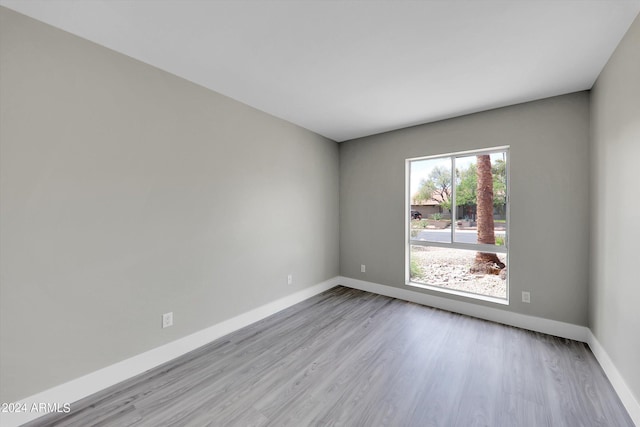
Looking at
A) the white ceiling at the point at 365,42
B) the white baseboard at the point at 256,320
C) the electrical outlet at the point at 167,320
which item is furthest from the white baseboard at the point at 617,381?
the electrical outlet at the point at 167,320

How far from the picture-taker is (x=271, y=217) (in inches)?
124

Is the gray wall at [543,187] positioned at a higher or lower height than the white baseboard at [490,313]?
higher

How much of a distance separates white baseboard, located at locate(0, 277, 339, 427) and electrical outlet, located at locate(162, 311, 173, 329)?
0.55ft

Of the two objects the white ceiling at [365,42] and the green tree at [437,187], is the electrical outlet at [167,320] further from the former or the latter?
the green tree at [437,187]

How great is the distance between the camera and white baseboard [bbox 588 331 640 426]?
154 centimetres

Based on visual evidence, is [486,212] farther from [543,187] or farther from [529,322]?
[529,322]

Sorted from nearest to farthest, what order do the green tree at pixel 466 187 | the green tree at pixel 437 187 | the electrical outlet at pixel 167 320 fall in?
the electrical outlet at pixel 167 320, the green tree at pixel 466 187, the green tree at pixel 437 187

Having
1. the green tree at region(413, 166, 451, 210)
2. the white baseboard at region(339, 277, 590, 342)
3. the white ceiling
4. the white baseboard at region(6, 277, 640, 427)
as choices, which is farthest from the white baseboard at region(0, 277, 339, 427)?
the green tree at region(413, 166, 451, 210)

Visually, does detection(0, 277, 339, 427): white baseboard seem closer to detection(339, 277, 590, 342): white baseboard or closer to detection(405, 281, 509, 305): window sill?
detection(339, 277, 590, 342): white baseboard

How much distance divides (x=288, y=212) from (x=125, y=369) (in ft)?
7.13

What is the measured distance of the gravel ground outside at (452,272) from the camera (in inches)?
123

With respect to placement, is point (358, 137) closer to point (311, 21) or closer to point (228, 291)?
point (311, 21)

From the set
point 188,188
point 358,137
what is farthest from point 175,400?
point 358,137

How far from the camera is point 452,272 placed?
345 centimetres
